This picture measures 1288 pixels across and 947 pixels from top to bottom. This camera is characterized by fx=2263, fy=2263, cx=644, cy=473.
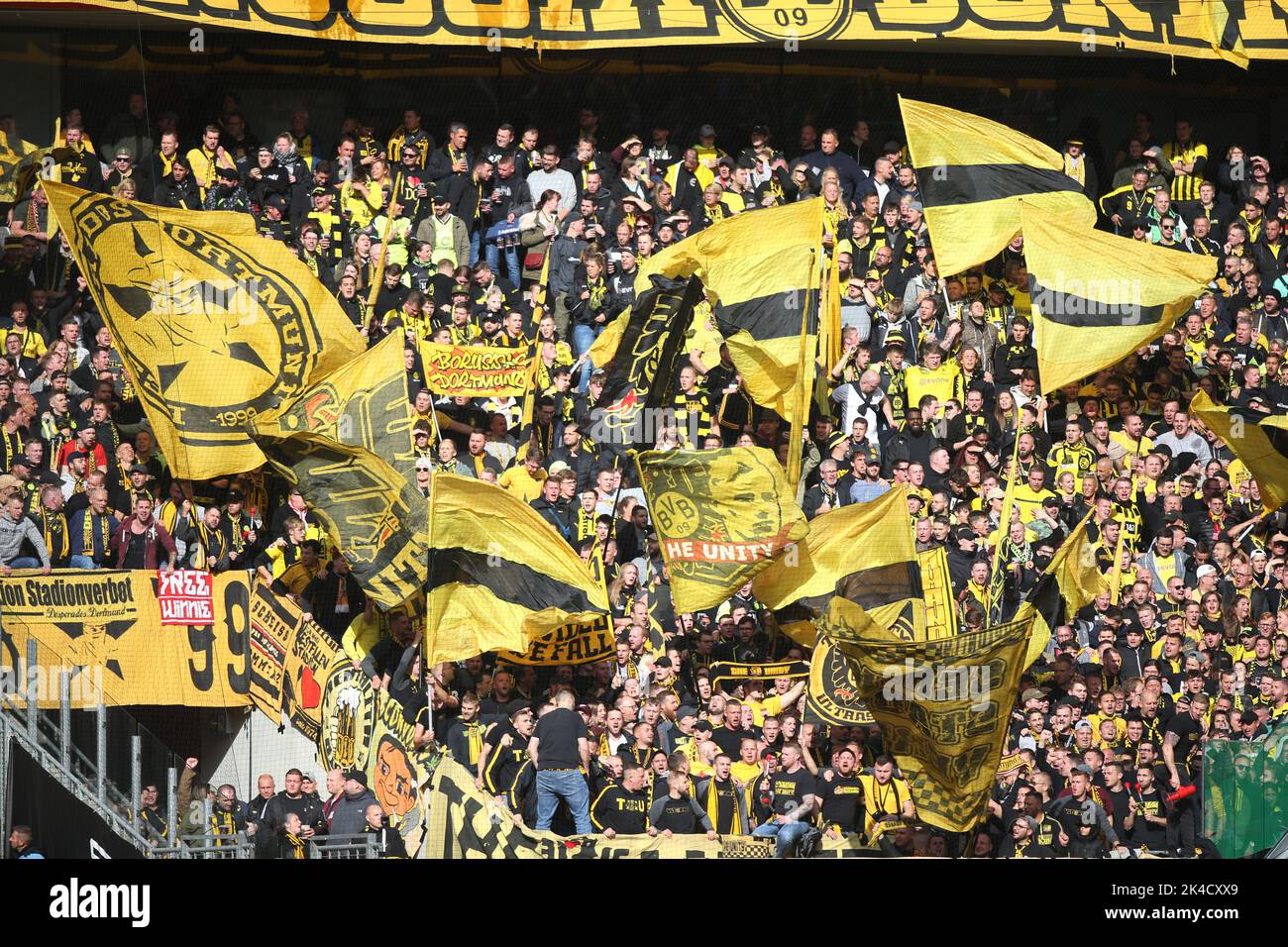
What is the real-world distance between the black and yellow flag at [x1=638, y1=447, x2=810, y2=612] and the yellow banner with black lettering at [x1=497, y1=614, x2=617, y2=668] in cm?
48

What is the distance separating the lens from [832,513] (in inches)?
545

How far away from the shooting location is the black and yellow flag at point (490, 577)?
13555mm

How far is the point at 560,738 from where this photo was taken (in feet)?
43.4

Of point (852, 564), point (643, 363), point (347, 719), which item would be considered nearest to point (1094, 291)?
point (852, 564)

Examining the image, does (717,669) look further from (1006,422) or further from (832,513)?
(1006,422)

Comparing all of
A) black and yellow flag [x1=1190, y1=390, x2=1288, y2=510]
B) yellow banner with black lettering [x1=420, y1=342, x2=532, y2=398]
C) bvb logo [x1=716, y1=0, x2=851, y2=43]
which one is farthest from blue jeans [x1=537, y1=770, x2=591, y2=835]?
bvb logo [x1=716, y1=0, x2=851, y2=43]

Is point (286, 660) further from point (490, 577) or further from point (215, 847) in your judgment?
point (215, 847)

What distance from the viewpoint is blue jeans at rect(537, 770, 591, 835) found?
13.1m

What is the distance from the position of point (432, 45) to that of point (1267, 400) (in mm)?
6215

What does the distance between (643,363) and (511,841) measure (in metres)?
3.38

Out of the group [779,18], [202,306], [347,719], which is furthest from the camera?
[779,18]

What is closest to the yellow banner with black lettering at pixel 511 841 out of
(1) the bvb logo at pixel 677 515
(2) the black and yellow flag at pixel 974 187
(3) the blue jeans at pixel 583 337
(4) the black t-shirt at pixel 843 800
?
(4) the black t-shirt at pixel 843 800

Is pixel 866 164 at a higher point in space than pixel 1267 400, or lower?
higher
